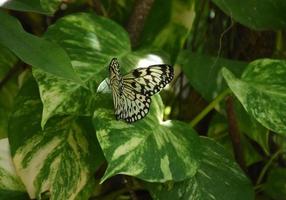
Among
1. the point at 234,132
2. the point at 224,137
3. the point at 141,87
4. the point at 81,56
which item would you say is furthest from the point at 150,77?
the point at 224,137

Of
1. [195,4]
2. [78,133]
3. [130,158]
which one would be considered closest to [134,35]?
[195,4]

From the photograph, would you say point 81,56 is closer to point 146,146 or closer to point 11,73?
point 146,146

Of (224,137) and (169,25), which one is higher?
(169,25)

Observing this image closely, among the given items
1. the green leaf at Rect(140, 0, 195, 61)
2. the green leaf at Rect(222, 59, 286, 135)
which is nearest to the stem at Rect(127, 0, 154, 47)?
the green leaf at Rect(140, 0, 195, 61)

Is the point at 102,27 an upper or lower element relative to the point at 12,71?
upper

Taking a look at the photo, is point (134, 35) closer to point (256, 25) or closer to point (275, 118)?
point (256, 25)

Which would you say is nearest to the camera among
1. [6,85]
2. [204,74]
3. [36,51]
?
[36,51]

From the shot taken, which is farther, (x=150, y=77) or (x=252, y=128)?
(x=252, y=128)

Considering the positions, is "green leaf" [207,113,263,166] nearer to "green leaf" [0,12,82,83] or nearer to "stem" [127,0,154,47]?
"stem" [127,0,154,47]
